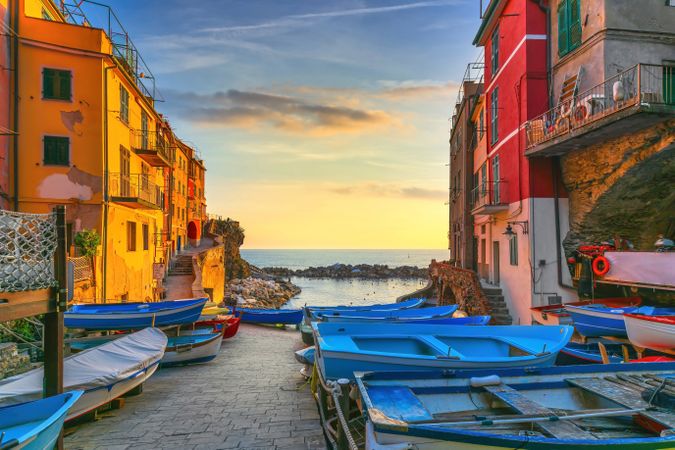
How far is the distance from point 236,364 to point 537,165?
13.2 metres

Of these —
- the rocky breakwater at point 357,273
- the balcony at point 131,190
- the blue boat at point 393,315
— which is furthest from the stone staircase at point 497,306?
the rocky breakwater at point 357,273

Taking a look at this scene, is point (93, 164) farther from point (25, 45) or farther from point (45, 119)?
point (25, 45)

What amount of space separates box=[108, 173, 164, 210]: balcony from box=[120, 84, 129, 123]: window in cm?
273

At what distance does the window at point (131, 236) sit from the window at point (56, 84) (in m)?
6.48

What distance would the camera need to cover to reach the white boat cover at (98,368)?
6.43m

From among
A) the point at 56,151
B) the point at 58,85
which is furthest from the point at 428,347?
the point at 58,85

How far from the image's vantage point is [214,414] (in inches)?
307

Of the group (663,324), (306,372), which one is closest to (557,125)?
(663,324)

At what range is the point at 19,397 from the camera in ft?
20.5

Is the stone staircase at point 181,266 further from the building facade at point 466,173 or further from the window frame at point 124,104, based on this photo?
the building facade at point 466,173

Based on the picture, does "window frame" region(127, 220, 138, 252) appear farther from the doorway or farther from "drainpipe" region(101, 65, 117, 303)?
the doorway

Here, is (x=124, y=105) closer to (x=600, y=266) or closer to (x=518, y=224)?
(x=518, y=224)

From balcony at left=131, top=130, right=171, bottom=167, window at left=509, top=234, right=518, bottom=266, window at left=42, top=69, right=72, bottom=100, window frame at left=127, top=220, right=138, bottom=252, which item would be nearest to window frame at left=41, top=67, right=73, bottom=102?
window at left=42, top=69, right=72, bottom=100

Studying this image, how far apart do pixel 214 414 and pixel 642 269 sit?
12354 millimetres
